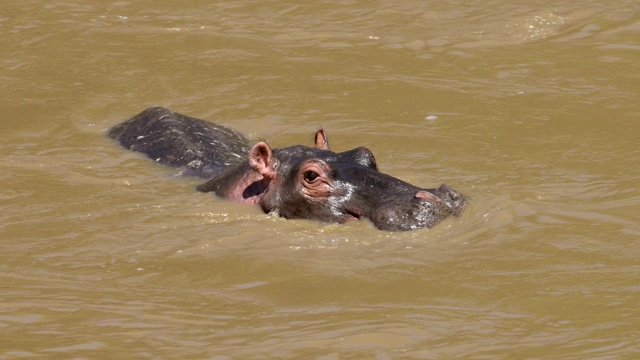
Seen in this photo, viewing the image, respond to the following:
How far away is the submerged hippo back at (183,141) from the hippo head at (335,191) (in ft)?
3.06

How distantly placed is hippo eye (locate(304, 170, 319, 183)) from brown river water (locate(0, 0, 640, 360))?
0.31 m

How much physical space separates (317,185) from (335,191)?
13 cm

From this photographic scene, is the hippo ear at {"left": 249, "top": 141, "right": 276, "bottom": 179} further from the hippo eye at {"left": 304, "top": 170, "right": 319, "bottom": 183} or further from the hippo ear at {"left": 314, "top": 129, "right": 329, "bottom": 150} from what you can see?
the hippo ear at {"left": 314, "top": 129, "right": 329, "bottom": 150}

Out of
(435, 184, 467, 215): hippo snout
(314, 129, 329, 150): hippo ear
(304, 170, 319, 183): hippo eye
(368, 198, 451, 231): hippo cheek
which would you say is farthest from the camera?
(314, 129, 329, 150): hippo ear

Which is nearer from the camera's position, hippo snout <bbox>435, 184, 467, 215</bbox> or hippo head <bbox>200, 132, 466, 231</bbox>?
hippo head <bbox>200, 132, 466, 231</bbox>

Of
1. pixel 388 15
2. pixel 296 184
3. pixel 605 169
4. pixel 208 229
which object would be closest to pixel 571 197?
pixel 605 169

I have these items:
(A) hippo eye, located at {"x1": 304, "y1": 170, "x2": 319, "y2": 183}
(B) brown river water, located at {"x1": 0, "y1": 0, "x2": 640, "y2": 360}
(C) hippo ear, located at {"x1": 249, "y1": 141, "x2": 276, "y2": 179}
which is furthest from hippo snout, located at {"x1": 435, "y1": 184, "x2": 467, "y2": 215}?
(C) hippo ear, located at {"x1": 249, "y1": 141, "x2": 276, "y2": 179}

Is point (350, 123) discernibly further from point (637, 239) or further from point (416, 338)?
point (416, 338)

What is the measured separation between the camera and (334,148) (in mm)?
10938

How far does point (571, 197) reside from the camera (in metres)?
9.14

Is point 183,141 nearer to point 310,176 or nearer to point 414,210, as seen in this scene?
point 310,176

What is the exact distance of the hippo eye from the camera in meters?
8.69

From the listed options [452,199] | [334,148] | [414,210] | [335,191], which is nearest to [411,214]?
[414,210]

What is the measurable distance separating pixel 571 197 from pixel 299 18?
6.60 metres
